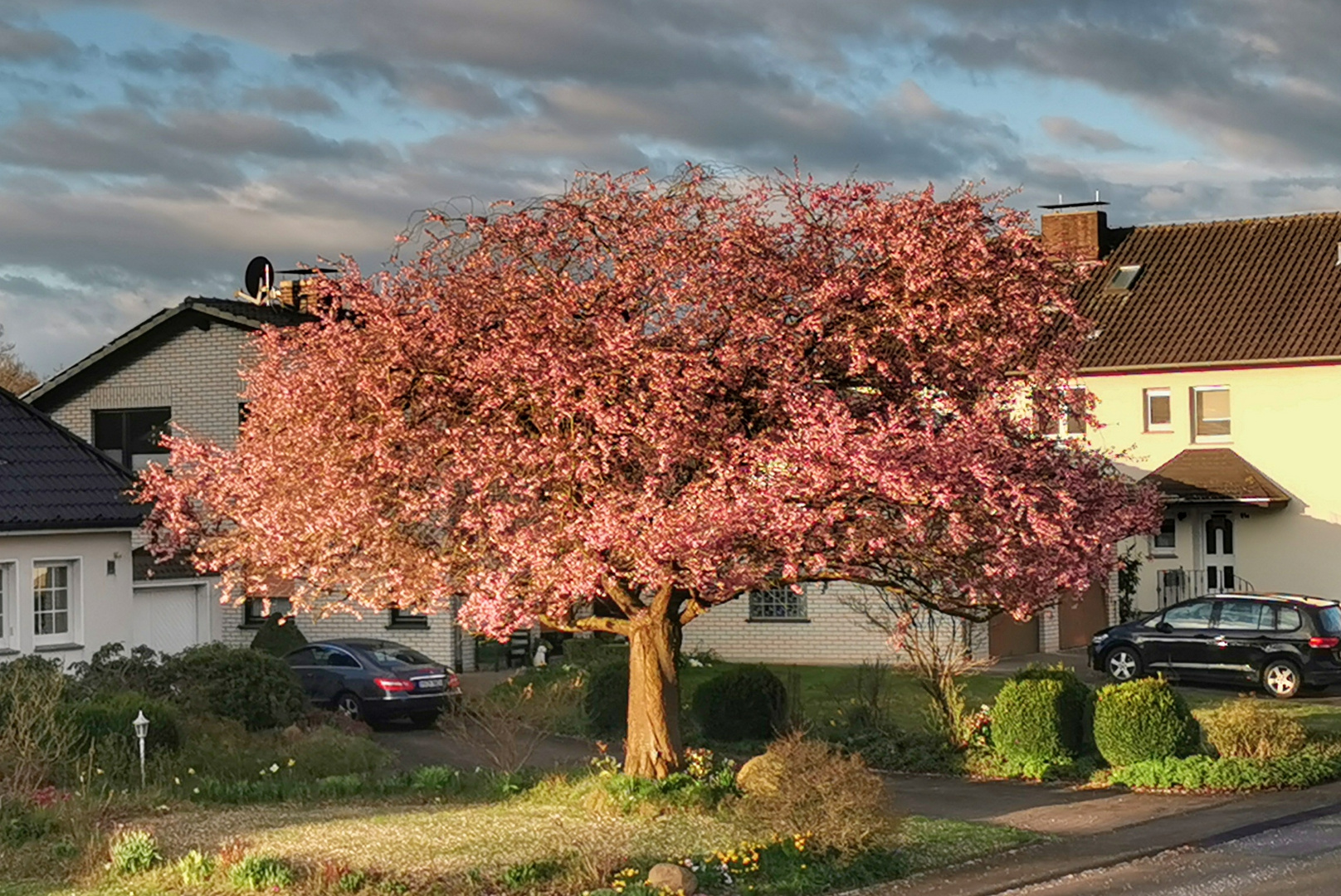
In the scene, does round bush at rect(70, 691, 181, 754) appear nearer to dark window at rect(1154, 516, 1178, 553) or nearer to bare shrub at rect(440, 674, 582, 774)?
bare shrub at rect(440, 674, 582, 774)

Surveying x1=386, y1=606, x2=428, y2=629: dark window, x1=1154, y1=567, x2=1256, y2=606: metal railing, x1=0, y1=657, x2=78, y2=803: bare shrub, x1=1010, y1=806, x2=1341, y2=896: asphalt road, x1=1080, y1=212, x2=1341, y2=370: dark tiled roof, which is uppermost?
x1=1080, y1=212, x2=1341, y2=370: dark tiled roof

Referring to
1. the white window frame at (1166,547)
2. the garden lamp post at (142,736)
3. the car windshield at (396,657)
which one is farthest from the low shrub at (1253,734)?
the white window frame at (1166,547)

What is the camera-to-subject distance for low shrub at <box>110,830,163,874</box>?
49.2 feet

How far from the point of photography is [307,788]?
19.3m

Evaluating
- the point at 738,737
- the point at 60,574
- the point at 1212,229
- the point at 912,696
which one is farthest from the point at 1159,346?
the point at 60,574

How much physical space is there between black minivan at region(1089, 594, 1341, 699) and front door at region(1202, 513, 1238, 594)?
11.3 m

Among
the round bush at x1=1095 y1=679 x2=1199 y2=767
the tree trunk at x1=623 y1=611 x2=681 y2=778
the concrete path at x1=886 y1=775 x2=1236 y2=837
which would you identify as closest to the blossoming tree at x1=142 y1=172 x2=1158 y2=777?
the tree trunk at x1=623 y1=611 x2=681 y2=778

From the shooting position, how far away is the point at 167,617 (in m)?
33.9

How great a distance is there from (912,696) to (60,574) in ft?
42.8

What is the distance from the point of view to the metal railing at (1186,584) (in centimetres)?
4300

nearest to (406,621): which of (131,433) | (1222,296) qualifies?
(131,433)

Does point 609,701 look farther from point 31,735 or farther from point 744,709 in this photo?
point 31,735

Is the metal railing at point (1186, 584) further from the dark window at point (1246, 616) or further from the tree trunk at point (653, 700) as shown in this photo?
the tree trunk at point (653, 700)

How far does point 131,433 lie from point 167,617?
8.00 metres
